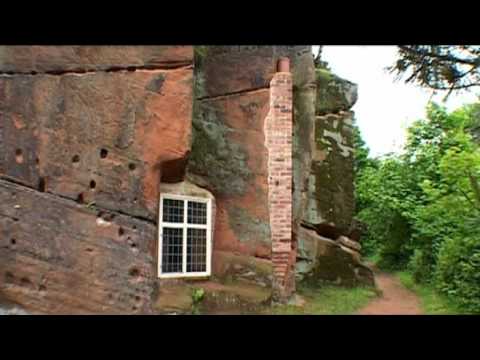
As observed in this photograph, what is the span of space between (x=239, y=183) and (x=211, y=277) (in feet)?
5.72

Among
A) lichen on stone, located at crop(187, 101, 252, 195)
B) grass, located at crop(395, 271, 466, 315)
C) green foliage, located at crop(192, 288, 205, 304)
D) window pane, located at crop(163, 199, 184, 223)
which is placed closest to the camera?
green foliage, located at crop(192, 288, 205, 304)

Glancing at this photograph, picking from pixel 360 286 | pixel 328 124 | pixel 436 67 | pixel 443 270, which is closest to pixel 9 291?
pixel 436 67

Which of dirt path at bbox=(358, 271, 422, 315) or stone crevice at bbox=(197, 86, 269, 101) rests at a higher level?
stone crevice at bbox=(197, 86, 269, 101)

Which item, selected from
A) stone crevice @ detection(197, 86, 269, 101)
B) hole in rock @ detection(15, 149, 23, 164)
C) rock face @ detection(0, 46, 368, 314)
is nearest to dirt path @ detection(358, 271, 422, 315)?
rock face @ detection(0, 46, 368, 314)

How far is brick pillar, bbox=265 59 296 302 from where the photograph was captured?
758 cm

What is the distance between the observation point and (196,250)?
23.1 feet

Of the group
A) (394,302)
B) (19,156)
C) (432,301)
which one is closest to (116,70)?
(19,156)

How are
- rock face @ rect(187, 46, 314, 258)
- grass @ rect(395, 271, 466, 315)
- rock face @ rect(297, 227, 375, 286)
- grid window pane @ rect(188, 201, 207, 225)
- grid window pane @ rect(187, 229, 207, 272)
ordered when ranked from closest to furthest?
grid window pane @ rect(187, 229, 207, 272)
grid window pane @ rect(188, 201, 207, 225)
grass @ rect(395, 271, 466, 315)
rock face @ rect(187, 46, 314, 258)
rock face @ rect(297, 227, 375, 286)

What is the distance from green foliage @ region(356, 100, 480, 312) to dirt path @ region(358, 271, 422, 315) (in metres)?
→ 0.64

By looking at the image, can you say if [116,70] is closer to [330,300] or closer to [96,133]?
[96,133]

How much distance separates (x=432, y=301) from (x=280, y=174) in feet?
14.3

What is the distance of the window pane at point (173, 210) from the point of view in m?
6.68

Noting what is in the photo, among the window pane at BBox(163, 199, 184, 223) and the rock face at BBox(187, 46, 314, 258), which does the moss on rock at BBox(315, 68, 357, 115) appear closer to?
the rock face at BBox(187, 46, 314, 258)
